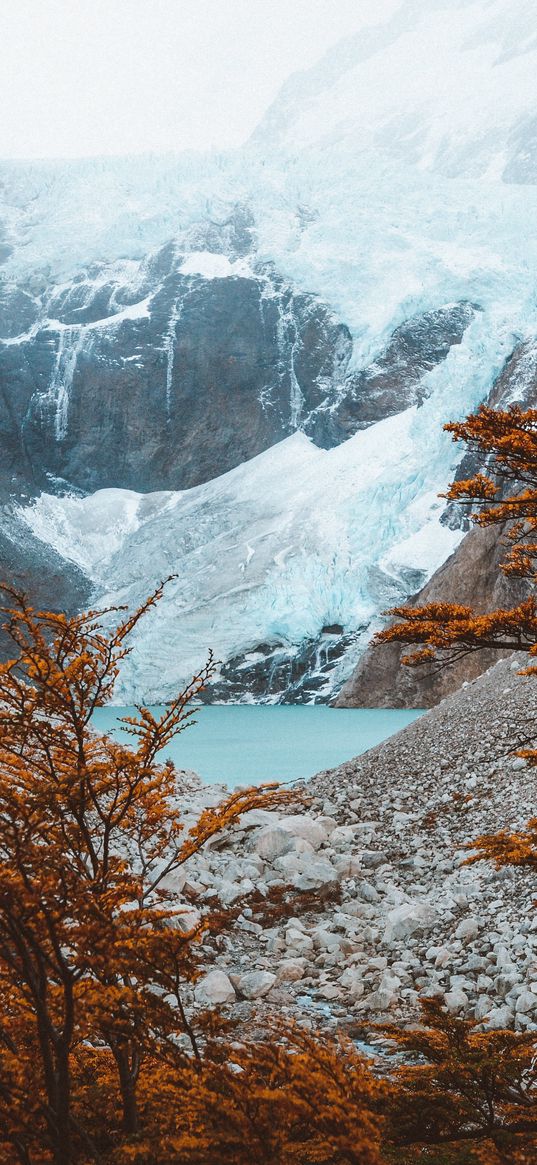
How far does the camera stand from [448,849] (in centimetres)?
1154

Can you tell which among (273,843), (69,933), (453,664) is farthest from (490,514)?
(453,664)

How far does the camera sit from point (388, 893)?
1045 centimetres

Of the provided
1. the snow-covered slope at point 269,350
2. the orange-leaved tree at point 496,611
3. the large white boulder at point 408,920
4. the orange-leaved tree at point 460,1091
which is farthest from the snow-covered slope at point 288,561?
the orange-leaved tree at point 460,1091

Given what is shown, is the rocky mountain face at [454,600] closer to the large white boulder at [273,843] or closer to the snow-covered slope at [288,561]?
the snow-covered slope at [288,561]

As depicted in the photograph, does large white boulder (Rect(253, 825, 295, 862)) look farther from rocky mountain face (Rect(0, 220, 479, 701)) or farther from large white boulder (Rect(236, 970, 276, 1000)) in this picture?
rocky mountain face (Rect(0, 220, 479, 701))

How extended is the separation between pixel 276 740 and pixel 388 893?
29.4 metres

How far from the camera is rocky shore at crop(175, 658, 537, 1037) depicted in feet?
24.6

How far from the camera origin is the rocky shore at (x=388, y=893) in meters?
7.50

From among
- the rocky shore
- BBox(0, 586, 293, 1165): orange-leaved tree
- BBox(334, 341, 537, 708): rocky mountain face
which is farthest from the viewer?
BBox(334, 341, 537, 708): rocky mountain face

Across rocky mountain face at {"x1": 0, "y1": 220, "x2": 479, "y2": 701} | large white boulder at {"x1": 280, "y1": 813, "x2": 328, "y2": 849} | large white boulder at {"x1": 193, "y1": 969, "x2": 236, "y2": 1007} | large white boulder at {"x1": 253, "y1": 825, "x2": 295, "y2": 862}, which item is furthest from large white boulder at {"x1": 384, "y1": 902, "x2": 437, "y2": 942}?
rocky mountain face at {"x1": 0, "y1": 220, "x2": 479, "y2": 701}

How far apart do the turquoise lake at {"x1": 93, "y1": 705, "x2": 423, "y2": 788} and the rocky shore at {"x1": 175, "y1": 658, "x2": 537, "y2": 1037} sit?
554 cm

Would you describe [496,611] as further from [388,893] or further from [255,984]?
[388,893]

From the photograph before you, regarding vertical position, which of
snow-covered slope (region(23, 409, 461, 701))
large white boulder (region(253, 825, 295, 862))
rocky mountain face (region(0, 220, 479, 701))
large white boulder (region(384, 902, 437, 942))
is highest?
rocky mountain face (region(0, 220, 479, 701))

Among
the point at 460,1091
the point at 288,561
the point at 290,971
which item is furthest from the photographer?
the point at 288,561
